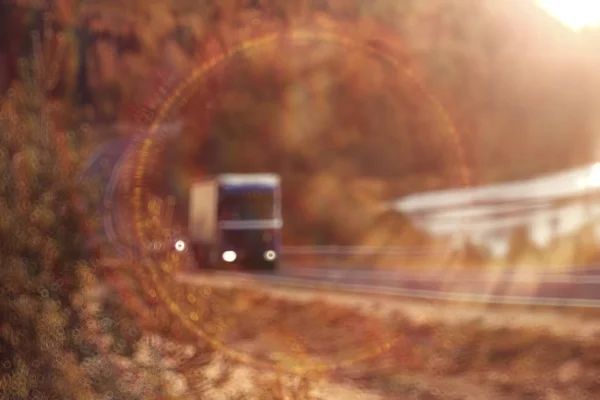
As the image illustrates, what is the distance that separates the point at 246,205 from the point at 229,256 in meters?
1.56

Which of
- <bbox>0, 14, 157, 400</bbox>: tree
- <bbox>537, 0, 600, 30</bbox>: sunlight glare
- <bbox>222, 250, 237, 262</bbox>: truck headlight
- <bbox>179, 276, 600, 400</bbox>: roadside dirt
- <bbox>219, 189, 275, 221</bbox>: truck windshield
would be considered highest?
<bbox>537, 0, 600, 30</bbox>: sunlight glare

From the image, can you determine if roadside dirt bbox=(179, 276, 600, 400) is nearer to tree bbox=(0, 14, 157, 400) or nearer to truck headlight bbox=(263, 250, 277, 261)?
tree bbox=(0, 14, 157, 400)

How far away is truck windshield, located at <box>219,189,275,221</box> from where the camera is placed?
2770 cm

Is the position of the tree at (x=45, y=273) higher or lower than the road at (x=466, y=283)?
higher

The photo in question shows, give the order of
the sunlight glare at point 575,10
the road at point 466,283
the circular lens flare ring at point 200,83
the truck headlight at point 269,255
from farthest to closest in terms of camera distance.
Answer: the truck headlight at point 269,255
the sunlight glare at point 575,10
the road at point 466,283
the circular lens flare ring at point 200,83

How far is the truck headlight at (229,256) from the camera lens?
2742 cm

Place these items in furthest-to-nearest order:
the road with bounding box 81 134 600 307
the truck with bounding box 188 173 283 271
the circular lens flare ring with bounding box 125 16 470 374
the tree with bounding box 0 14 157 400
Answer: the truck with bounding box 188 173 283 271, the road with bounding box 81 134 600 307, the circular lens flare ring with bounding box 125 16 470 374, the tree with bounding box 0 14 157 400

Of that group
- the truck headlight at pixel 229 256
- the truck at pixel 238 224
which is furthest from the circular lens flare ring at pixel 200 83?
the truck headlight at pixel 229 256

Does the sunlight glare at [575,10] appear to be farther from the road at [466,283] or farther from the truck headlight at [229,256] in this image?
the truck headlight at [229,256]

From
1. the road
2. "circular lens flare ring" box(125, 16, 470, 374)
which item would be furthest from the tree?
the road

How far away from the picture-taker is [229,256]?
27.6m

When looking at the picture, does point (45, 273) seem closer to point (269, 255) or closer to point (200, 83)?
point (200, 83)

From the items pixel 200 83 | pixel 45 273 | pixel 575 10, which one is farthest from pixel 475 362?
pixel 575 10

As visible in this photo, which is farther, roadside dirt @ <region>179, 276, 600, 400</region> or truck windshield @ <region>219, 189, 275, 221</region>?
truck windshield @ <region>219, 189, 275, 221</region>
